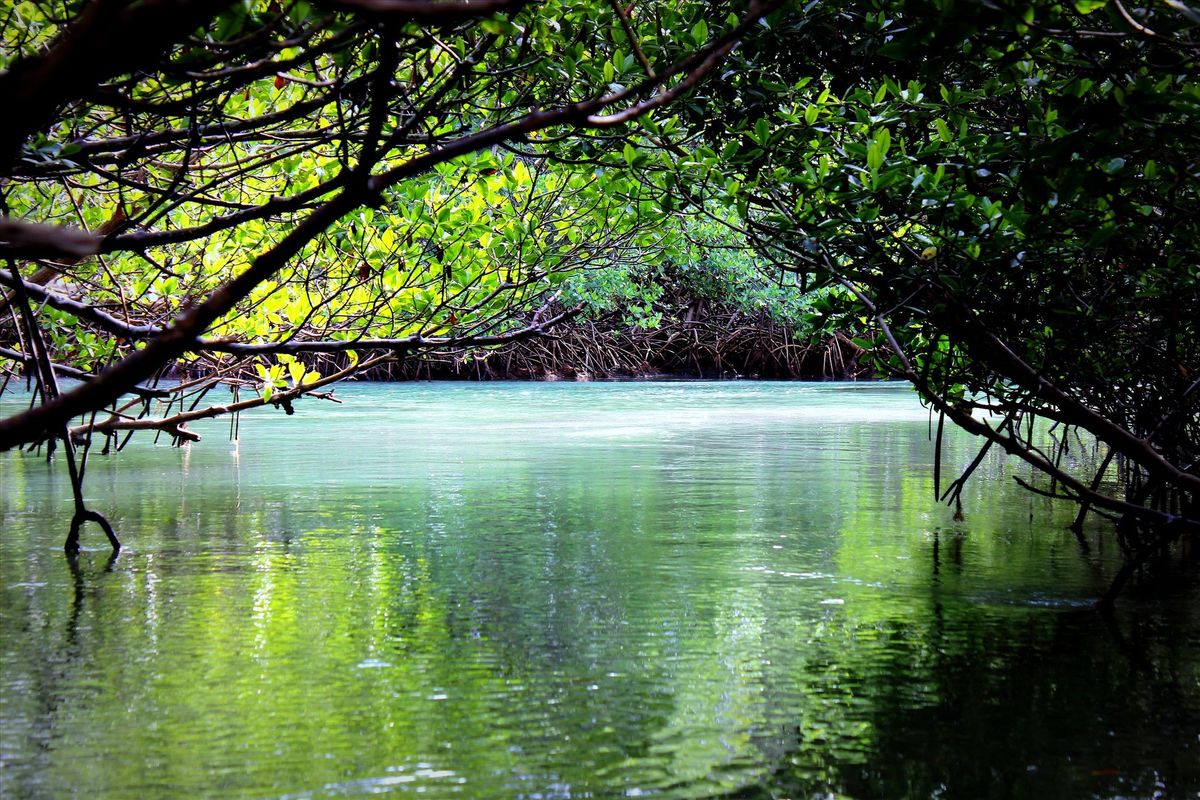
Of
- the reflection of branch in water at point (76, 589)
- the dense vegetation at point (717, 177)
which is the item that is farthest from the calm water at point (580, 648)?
the dense vegetation at point (717, 177)

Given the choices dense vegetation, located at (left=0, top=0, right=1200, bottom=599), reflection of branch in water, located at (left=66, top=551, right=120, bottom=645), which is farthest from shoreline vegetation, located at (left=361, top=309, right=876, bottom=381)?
reflection of branch in water, located at (left=66, top=551, right=120, bottom=645)

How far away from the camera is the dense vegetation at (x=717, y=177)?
3.08 metres

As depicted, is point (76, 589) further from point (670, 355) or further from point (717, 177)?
point (670, 355)

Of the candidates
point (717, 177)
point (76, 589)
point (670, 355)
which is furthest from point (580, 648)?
point (670, 355)

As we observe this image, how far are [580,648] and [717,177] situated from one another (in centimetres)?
189

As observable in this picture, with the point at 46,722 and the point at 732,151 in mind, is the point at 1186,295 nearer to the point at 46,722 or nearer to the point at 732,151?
the point at 732,151

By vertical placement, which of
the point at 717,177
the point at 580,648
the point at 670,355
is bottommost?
the point at 580,648

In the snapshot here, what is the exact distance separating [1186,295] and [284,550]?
3.63m

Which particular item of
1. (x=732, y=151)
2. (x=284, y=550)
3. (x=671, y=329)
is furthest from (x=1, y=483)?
(x=671, y=329)

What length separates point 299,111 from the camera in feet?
12.0

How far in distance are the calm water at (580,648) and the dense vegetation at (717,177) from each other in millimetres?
503

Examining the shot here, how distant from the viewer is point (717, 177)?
4.83 metres

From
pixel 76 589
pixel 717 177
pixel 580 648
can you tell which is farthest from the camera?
pixel 717 177

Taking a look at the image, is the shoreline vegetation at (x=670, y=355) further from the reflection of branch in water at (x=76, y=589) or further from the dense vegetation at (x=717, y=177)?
the reflection of branch in water at (x=76, y=589)
